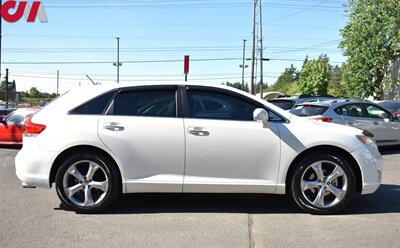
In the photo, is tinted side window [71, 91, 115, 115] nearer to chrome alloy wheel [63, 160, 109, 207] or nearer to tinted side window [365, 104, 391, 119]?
chrome alloy wheel [63, 160, 109, 207]

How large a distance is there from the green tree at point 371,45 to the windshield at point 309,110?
20.3 metres

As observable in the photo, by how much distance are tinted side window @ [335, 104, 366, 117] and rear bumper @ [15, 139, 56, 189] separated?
8.13 meters

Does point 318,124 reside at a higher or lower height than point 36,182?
higher

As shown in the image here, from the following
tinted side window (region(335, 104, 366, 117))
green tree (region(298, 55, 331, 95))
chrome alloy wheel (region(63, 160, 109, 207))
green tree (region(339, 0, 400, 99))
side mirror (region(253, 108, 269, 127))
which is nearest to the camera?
side mirror (region(253, 108, 269, 127))

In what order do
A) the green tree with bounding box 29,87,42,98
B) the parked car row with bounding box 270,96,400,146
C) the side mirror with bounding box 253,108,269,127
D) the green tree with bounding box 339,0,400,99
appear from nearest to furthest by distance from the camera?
the side mirror with bounding box 253,108,269,127 < the parked car row with bounding box 270,96,400,146 < the green tree with bounding box 339,0,400,99 < the green tree with bounding box 29,87,42,98

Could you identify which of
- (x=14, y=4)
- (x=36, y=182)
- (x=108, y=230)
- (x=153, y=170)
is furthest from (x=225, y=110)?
(x=14, y=4)

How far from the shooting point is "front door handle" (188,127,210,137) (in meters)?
5.83

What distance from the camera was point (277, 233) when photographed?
5.13 m

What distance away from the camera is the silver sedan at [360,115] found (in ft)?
39.5

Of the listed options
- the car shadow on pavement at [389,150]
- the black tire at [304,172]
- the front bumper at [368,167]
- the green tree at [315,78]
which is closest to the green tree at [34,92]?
the green tree at [315,78]

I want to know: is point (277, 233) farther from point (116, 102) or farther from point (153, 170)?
point (116, 102)

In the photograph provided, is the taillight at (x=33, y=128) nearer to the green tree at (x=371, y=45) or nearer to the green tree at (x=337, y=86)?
the green tree at (x=371, y=45)

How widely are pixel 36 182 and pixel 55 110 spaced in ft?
2.96

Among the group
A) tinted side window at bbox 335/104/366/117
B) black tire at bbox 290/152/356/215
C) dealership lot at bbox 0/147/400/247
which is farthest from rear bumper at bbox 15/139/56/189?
tinted side window at bbox 335/104/366/117
